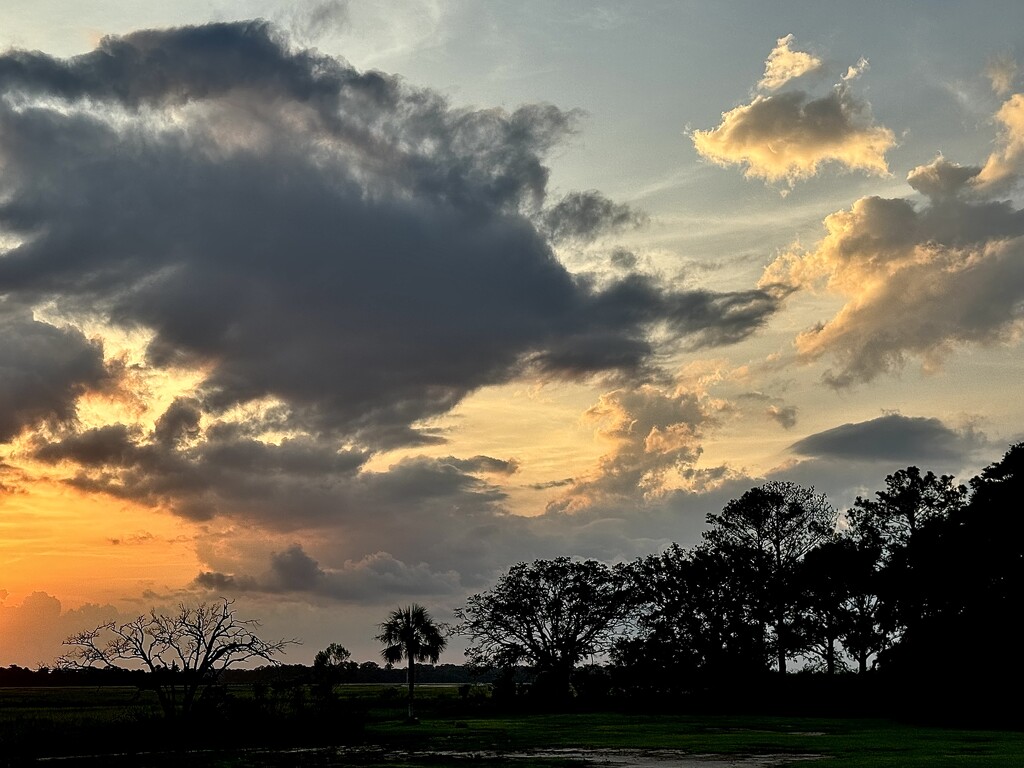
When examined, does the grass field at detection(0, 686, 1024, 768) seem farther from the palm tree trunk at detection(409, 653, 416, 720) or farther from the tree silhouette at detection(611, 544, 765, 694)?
the tree silhouette at detection(611, 544, 765, 694)

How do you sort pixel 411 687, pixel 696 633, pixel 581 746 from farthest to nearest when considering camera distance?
1. pixel 696 633
2. pixel 411 687
3. pixel 581 746

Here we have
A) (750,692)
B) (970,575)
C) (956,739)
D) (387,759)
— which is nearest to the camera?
(387,759)

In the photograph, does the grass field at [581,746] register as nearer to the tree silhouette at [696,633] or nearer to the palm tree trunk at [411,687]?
the palm tree trunk at [411,687]

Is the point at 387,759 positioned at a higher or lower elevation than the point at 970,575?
lower

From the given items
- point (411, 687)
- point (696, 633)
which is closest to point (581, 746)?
point (411, 687)

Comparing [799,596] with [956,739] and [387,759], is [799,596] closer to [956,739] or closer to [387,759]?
[956,739]

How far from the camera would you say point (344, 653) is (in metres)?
150

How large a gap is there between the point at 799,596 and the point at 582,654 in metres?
25.4

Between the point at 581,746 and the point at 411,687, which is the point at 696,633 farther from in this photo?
the point at 581,746

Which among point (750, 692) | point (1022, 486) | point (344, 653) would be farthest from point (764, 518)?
point (344, 653)

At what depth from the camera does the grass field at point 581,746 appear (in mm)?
41125

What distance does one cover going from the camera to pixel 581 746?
5184 centimetres

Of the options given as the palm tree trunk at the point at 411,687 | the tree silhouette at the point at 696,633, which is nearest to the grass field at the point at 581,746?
the palm tree trunk at the point at 411,687

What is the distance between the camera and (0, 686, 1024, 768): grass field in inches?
1619
